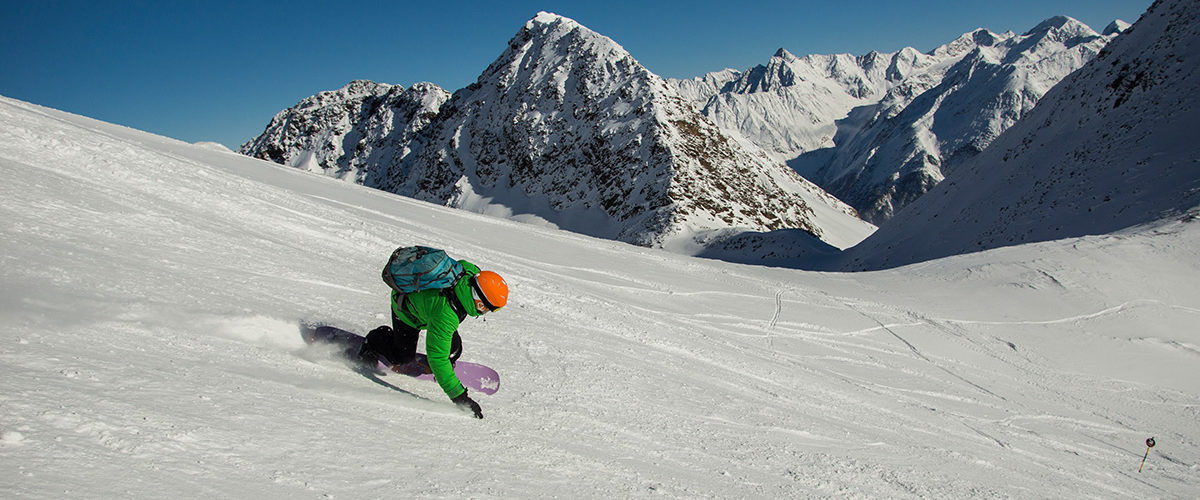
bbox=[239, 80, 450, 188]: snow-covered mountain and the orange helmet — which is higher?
bbox=[239, 80, 450, 188]: snow-covered mountain

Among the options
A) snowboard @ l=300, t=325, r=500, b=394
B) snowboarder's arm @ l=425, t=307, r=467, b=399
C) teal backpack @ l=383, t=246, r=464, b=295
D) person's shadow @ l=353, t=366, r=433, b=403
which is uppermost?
teal backpack @ l=383, t=246, r=464, b=295

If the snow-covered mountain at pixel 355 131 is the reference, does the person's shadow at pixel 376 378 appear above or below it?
below

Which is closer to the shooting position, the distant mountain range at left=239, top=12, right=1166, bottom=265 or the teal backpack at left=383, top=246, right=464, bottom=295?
the teal backpack at left=383, top=246, right=464, bottom=295

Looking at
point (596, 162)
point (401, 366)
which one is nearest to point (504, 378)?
point (401, 366)

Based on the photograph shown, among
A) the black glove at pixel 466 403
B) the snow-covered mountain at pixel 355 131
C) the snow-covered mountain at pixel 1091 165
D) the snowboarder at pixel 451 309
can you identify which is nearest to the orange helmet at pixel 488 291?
the snowboarder at pixel 451 309

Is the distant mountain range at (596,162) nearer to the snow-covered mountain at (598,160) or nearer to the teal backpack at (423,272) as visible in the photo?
the snow-covered mountain at (598,160)

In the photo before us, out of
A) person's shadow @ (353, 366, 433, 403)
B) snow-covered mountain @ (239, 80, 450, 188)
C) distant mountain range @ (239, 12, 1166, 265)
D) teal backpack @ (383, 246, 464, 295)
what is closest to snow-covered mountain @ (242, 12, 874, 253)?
distant mountain range @ (239, 12, 1166, 265)

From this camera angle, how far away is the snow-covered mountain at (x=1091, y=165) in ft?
82.0

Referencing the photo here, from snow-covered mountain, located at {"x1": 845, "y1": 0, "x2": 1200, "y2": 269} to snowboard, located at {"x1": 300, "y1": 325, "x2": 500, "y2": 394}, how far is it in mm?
27789

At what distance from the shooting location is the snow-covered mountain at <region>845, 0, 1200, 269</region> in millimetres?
25000

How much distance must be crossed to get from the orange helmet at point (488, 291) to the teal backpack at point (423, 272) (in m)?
0.26

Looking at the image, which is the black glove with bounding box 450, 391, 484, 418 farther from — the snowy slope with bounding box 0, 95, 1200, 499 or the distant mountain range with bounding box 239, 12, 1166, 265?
the distant mountain range with bounding box 239, 12, 1166, 265

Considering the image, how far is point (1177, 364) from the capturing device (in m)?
12.8

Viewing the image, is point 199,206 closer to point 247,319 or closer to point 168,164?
point 168,164
